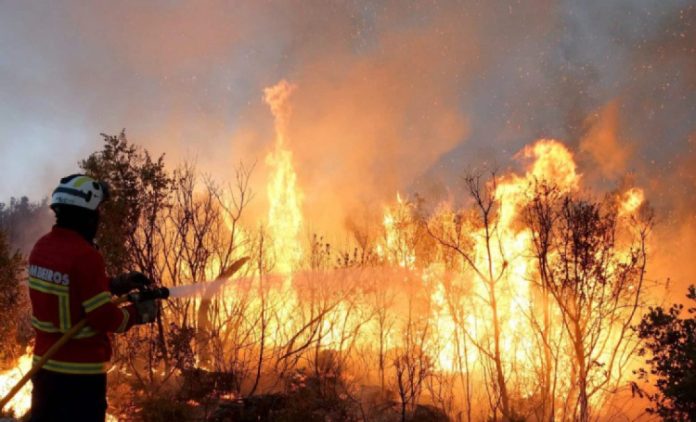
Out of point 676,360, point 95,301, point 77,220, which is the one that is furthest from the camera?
point 676,360

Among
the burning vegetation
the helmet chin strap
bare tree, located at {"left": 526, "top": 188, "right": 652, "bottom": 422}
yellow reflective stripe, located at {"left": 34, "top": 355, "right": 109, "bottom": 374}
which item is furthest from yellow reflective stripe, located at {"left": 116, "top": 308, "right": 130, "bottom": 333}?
bare tree, located at {"left": 526, "top": 188, "right": 652, "bottom": 422}

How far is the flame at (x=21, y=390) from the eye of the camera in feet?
29.7

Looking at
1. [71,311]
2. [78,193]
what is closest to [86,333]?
[71,311]

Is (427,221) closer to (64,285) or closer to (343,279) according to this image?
(343,279)

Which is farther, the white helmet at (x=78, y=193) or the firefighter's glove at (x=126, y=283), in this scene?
the firefighter's glove at (x=126, y=283)

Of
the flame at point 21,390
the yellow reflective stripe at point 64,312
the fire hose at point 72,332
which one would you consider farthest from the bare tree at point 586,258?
the flame at point 21,390

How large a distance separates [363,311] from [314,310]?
2468 millimetres

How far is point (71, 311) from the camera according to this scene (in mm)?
3260

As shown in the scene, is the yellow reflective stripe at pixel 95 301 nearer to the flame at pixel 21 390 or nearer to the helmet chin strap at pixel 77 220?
the helmet chin strap at pixel 77 220

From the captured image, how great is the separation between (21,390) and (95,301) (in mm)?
8933

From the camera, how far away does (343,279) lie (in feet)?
50.7

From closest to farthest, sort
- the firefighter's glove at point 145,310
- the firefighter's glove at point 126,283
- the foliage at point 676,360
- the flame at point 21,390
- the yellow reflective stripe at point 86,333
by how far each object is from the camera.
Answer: the yellow reflective stripe at point 86,333 < the firefighter's glove at point 145,310 < the firefighter's glove at point 126,283 < the foliage at point 676,360 < the flame at point 21,390

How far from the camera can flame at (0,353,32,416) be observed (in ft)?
29.7

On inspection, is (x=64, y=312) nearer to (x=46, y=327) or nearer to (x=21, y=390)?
(x=46, y=327)
